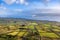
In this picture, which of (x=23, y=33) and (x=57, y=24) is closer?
(x=23, y=33)

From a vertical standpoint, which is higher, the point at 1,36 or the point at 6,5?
the point at 6,5

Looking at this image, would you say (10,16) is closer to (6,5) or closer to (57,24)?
(6,5)

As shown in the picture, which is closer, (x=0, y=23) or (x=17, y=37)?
(x=17, y=37)

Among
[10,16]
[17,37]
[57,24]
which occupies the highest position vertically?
[10,16]

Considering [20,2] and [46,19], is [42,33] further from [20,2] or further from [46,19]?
[20,2]

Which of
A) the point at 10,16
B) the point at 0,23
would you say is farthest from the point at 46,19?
the point at 0,23

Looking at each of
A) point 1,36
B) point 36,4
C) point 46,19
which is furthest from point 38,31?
point 1,36

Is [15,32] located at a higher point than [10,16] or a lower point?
lower
